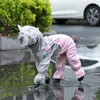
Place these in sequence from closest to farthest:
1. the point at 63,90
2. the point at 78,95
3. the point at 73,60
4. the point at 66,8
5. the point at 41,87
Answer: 1. the point at 78,95
2. the point at 63,90
3. the point at 41,87
4. the point at 73,60
5. the point at 66,8

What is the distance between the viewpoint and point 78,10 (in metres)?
17.6

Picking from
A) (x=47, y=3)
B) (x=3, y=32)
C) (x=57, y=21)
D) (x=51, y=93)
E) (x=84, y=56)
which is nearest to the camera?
(x=51, y=93)

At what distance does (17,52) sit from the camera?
10398 millimetres

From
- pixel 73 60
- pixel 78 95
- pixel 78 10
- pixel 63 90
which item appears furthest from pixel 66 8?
pixel 78 95

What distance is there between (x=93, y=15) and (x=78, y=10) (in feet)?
1.99

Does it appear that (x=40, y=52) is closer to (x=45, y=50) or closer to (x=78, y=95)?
(x=45, y=50)

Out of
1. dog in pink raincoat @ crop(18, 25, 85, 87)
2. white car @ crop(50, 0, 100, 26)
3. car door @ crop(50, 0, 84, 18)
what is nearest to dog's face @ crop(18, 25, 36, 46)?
dog in pink raincoat @ crop(18, 25, 85, 87)

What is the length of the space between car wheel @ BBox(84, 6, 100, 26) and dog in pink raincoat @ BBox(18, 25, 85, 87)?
1033 cm

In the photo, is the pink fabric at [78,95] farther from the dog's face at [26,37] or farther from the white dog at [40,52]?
the dog's face at [26,37]

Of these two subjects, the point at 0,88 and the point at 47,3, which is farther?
the point at 47,3

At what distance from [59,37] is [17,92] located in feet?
3.61

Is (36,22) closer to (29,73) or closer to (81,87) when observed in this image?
(29,73)

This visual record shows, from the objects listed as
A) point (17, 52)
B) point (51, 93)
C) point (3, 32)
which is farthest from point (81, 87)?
point (3, 32)

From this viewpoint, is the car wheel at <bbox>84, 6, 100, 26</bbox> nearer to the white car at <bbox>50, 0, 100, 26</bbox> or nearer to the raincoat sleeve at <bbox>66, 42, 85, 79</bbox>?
the white car at <bbox>50, 0, 100, 26</bbox>
